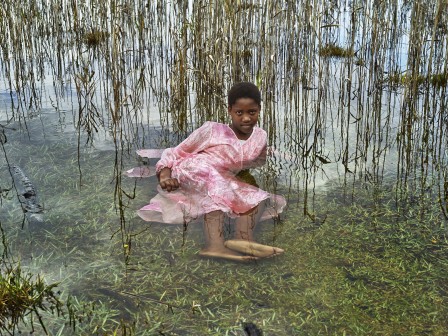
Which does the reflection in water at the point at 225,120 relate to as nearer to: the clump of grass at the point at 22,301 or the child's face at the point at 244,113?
the clump of grass at the point at 22,301

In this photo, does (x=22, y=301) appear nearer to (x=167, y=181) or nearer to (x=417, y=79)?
(x=167, y=181)

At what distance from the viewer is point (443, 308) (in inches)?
73.6

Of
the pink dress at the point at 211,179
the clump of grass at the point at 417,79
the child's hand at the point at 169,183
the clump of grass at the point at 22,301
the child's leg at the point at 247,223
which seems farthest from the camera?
the clump of grass at the point at 417,79

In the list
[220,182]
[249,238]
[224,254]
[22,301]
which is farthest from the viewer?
[220,182]

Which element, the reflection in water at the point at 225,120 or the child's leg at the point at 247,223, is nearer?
the child's leg at the point at 247,223

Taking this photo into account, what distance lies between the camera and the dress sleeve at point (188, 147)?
2775 millimetres

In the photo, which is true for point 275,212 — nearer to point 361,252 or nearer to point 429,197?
point 361,252

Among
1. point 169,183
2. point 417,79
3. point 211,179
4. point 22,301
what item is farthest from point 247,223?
point 417,79

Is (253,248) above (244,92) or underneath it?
underneath

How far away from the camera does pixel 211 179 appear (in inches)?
106

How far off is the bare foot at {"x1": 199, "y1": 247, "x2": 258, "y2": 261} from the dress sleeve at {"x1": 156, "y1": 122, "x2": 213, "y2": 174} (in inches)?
27.2

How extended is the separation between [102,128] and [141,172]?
1064 mm

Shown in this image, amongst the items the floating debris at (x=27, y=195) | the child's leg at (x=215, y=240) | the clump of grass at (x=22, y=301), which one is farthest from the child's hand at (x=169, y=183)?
the clump of grass at (x=22, y=301)

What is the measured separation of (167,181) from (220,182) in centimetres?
28
